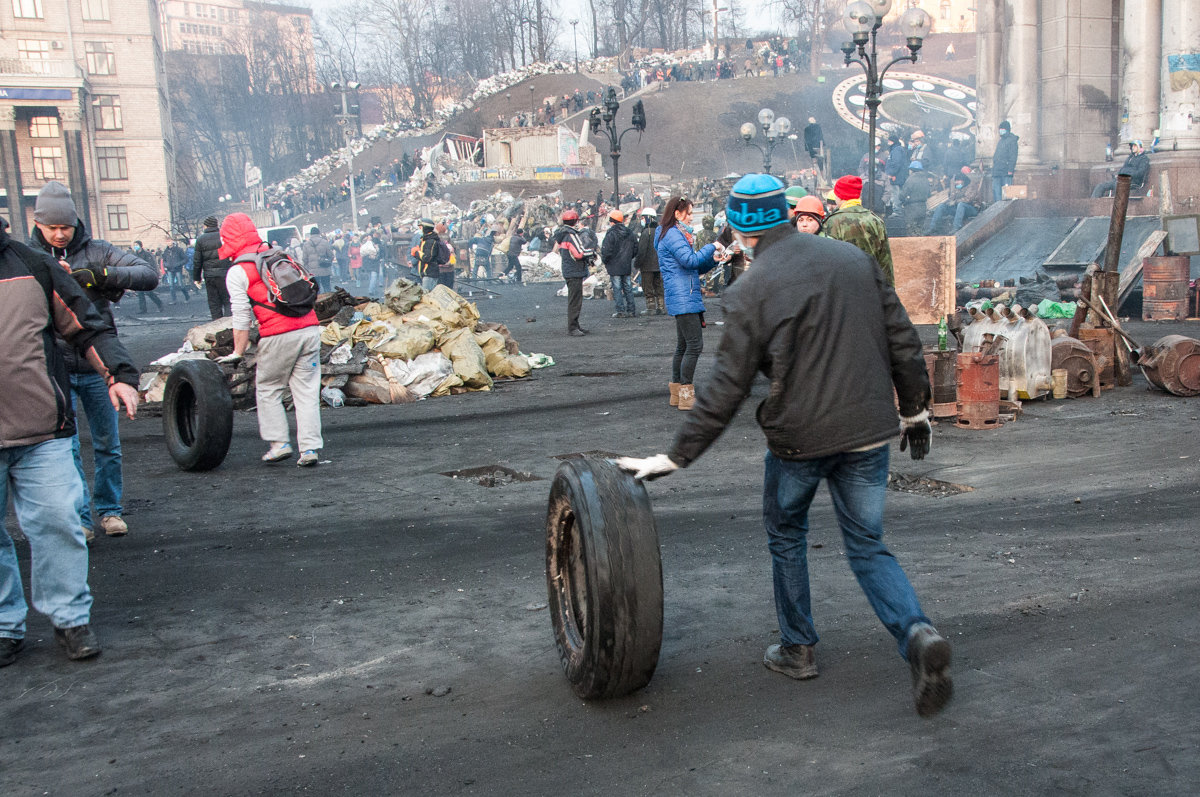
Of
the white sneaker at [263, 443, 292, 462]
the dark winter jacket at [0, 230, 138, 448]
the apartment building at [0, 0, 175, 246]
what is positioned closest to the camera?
the dark winter jacket at [0, 230, 138, 448]

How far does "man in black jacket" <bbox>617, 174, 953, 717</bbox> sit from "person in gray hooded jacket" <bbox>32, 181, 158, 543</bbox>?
3904 mm

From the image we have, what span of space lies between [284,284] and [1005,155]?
20677mm

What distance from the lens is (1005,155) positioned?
24.0m

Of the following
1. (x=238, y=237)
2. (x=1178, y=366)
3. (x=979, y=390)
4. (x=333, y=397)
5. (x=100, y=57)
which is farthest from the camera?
(x=100, y=57)

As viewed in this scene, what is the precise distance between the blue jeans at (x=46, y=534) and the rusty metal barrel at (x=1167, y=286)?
49.1 ft

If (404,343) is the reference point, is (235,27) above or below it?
above

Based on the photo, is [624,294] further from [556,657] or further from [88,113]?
[88,113]

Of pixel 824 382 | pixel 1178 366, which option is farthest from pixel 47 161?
pixel 824 382

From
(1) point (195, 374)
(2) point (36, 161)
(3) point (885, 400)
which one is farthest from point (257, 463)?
(2) point (36, 161)

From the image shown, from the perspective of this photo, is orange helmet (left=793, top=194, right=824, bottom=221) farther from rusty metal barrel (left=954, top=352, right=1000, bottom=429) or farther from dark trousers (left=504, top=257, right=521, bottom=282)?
dark trousers (left=504, top=257, right=521, bottom=282)

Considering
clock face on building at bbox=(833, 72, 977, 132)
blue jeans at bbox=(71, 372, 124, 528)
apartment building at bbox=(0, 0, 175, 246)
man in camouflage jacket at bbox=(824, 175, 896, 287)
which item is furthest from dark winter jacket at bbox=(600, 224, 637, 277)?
apartment building at bbox=(0, 0, 175, 246)

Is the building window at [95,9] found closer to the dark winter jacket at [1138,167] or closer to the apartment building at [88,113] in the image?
the apartment building at [88,113]

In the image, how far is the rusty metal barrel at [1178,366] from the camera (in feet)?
31.4

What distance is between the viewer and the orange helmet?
295 inches
